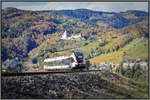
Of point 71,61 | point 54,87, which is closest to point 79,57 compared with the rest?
point 71,61

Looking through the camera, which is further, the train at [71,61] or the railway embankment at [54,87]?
the train at [71,61]

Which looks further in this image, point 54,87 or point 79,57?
point 79,57

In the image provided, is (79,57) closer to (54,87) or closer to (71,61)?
(71,61)

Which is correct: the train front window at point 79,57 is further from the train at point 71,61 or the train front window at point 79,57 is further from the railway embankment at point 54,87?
the railway embankment at point 54,87

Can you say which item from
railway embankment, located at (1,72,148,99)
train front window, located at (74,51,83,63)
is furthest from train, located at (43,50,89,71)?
railway embankment, located at (1,72,148,99)

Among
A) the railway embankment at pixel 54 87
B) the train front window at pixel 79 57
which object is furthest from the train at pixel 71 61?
the railway embankment at pixel 54 87

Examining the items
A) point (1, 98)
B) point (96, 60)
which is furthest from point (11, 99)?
point (96, 60)

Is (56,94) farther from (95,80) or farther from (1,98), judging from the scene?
(95,80)

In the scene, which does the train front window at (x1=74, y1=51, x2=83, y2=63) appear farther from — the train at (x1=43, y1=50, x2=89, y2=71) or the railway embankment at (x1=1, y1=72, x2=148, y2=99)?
the railway embankment at (x1=1, y1=72, x2=148, y2=99)

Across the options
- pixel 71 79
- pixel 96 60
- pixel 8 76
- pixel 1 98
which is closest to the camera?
pixel 1 98
